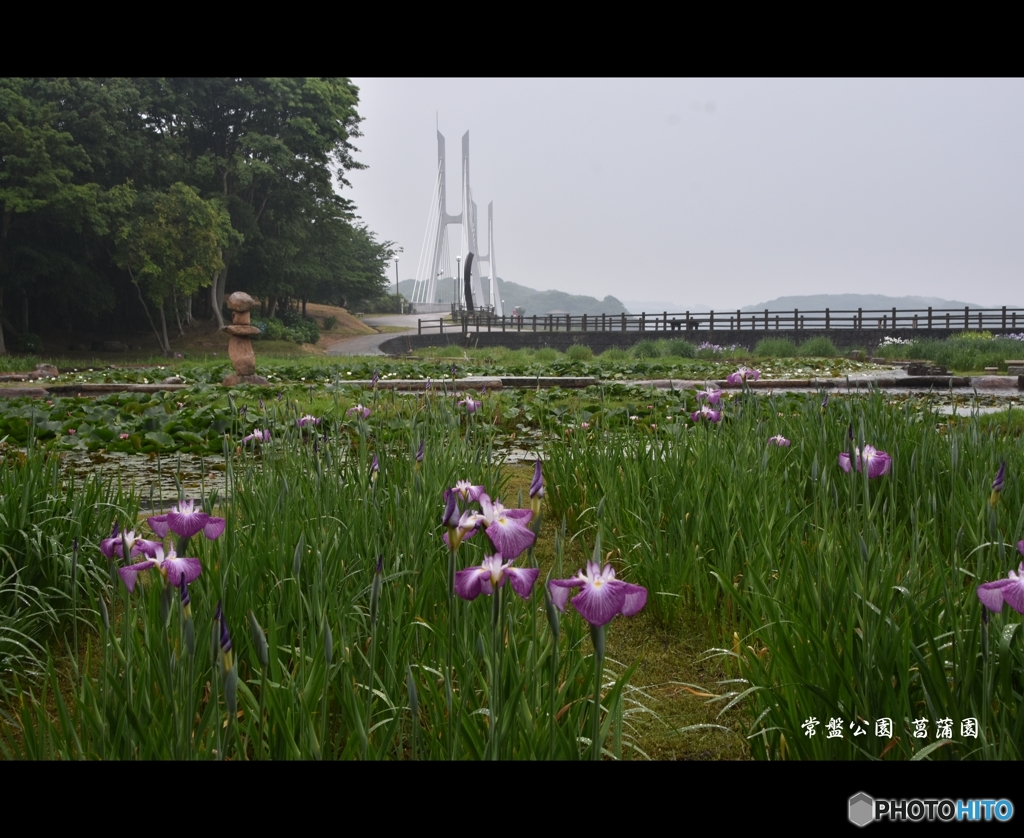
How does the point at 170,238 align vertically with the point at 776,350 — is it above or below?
above

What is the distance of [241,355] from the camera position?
381 inches

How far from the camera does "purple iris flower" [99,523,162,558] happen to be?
1107 mm

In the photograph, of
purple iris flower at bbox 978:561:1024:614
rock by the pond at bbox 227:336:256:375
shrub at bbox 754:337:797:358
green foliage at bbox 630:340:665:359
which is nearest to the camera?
purple iris flower at bbox 978:561:1024:614

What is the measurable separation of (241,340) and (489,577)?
372 inches

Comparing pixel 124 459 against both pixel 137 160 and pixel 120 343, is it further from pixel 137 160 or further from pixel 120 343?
pixel 120 343

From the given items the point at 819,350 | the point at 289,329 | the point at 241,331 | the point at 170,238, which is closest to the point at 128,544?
the point at 241,331

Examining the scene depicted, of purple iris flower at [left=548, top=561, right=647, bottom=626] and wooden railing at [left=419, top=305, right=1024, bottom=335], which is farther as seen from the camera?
wooden railing at [left=419, top=305, right=1024, bottom=335]

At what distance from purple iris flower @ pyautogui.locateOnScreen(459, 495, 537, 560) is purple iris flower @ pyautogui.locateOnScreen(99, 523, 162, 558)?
485mm

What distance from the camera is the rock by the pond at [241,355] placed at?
9.66m

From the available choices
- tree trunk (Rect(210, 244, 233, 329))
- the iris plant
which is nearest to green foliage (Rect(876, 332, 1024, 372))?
the iris plant

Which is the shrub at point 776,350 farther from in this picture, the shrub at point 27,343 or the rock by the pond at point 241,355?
the shrub at point 27,343

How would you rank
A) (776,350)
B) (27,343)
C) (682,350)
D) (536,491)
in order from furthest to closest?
(27,343) < (682,350) < (776,350) < (536,491)
